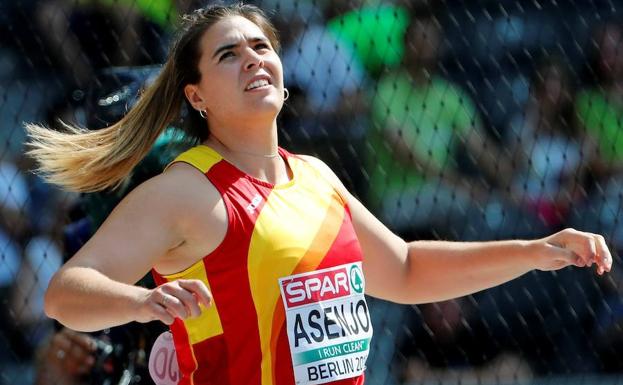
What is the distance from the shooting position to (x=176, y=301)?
174 centimetres

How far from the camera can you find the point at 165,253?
2152 mm

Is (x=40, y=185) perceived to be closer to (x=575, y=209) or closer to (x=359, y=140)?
(x=359, y=140)

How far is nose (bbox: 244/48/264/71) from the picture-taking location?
234cm

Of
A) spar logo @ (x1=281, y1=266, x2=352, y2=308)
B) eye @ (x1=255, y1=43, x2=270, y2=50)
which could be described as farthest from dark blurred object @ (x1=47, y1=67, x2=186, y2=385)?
spar logo @ (x1=281, y1=266, x2=352, y2=308)

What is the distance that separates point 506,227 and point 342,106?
0.78 metres

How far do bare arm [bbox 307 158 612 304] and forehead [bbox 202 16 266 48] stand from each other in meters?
0.30

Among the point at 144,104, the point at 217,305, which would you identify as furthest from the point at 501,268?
the point at 144,104

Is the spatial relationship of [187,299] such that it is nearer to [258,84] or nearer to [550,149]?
[258,84]

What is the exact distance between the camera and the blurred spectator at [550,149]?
446cm

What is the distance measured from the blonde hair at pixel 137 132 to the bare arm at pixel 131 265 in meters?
0.25

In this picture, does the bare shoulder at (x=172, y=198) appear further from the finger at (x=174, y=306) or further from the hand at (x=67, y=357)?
the hand at (x=67, y=357)

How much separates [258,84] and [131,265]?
494 mm

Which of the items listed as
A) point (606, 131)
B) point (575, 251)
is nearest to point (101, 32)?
point (606, 131)

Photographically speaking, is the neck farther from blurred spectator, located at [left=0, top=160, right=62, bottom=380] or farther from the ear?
blurred spectator, located at [left=0, top=160, right=62, bottom=380]
